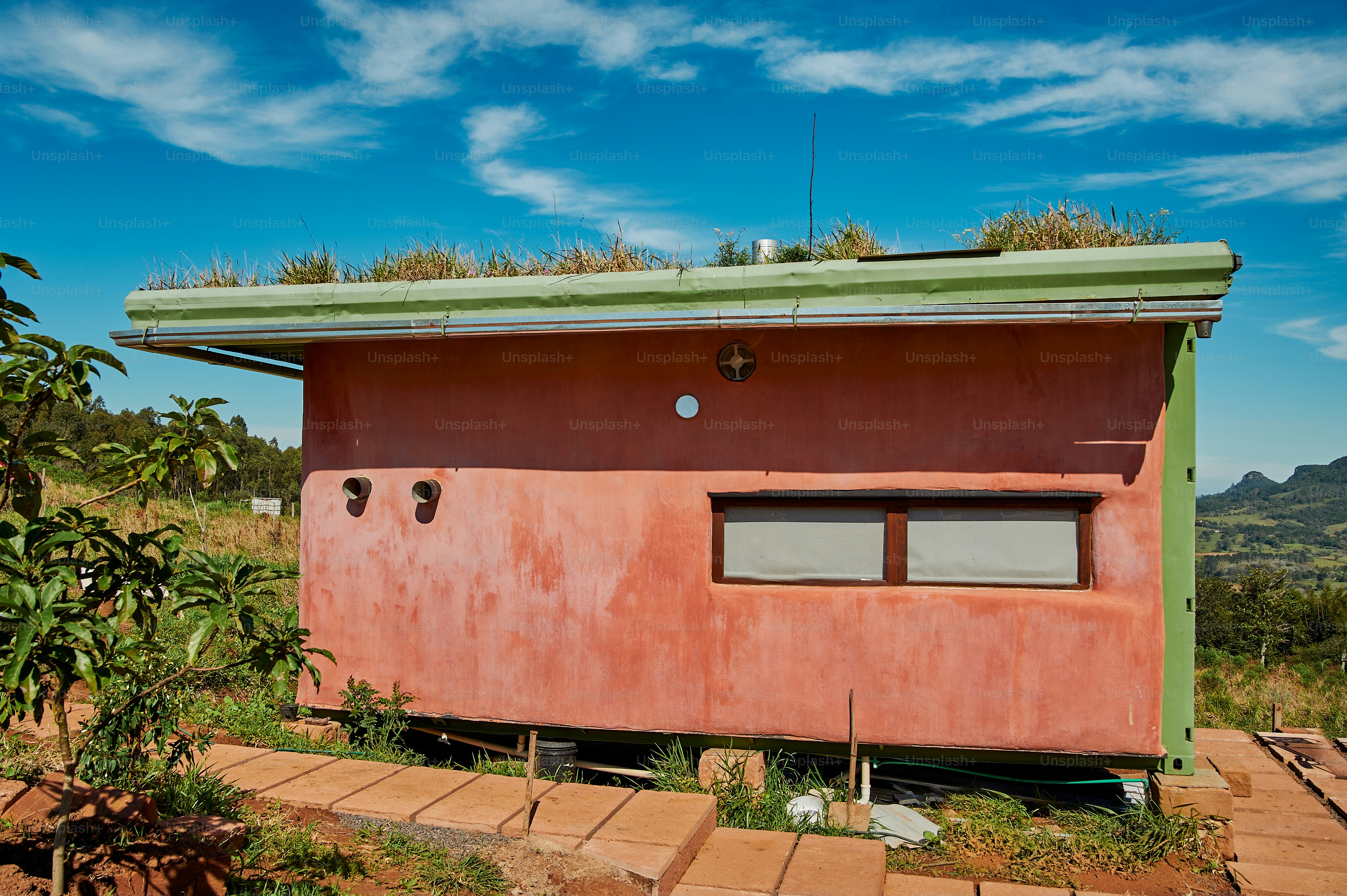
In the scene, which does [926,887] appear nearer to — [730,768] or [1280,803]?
[730,768]

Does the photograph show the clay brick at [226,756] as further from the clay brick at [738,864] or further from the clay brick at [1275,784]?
the clay brick at [1275,784]

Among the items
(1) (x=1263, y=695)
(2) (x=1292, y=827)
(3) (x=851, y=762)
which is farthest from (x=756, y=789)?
(1) (x=1263, y=695)

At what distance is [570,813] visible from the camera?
15.7ft

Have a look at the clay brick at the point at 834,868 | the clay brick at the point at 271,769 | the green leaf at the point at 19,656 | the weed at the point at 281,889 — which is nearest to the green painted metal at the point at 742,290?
the clay brick at the point at 271,769

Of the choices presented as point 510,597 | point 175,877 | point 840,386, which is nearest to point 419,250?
point 510,597

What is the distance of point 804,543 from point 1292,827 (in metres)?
3.85

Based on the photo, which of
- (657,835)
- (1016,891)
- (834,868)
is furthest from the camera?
(1016,891)

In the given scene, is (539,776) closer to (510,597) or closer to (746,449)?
(510,597)

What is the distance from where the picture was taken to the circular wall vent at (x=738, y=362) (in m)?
6.24

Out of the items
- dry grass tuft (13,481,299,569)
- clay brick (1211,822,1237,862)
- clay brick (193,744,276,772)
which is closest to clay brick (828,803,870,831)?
clay brick (1211,822,1237,862)

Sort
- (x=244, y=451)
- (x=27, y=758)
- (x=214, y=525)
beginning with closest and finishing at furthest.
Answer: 1. (x=27, y=758)
2. (x=214, y=525)
3. (x=244, y=451)

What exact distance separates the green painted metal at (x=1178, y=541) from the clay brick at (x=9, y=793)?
21.2 ft

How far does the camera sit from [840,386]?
20.2ft

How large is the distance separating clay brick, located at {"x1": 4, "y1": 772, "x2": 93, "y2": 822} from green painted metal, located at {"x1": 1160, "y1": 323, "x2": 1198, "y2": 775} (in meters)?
6.17
